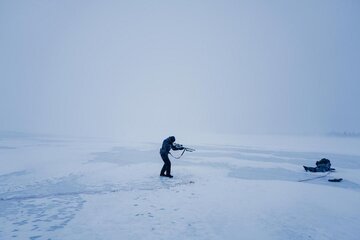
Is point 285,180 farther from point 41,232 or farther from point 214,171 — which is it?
point 41,232

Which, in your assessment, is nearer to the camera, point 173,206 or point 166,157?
point 173,206

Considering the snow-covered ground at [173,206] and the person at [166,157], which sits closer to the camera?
the snow-covered ground at [173,206]

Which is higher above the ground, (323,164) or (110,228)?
(323,164)

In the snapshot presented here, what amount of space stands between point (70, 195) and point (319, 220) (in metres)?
6.66

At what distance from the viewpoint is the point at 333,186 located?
10.8 m

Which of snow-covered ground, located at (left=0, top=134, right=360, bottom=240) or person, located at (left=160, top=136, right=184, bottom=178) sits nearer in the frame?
snow-covered ground, located at (left=0, top=134, right=360, bottom=240)

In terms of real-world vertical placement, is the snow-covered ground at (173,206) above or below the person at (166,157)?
below

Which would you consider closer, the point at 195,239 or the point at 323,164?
the point at 195,239

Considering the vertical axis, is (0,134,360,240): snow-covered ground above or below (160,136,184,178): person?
below

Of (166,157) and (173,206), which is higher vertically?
(166,157)

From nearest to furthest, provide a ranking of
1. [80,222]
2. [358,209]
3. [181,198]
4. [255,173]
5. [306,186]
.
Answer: [80,222] < [358,209] < [181,198] < [306,186] < [255,173]

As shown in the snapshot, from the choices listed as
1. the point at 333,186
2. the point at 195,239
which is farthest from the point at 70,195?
the point at 333,186

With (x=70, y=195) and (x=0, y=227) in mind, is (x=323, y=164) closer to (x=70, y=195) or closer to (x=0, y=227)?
(x=70, y=195)

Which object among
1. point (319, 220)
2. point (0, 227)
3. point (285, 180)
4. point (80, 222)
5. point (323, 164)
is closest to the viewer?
point (0, 227)
